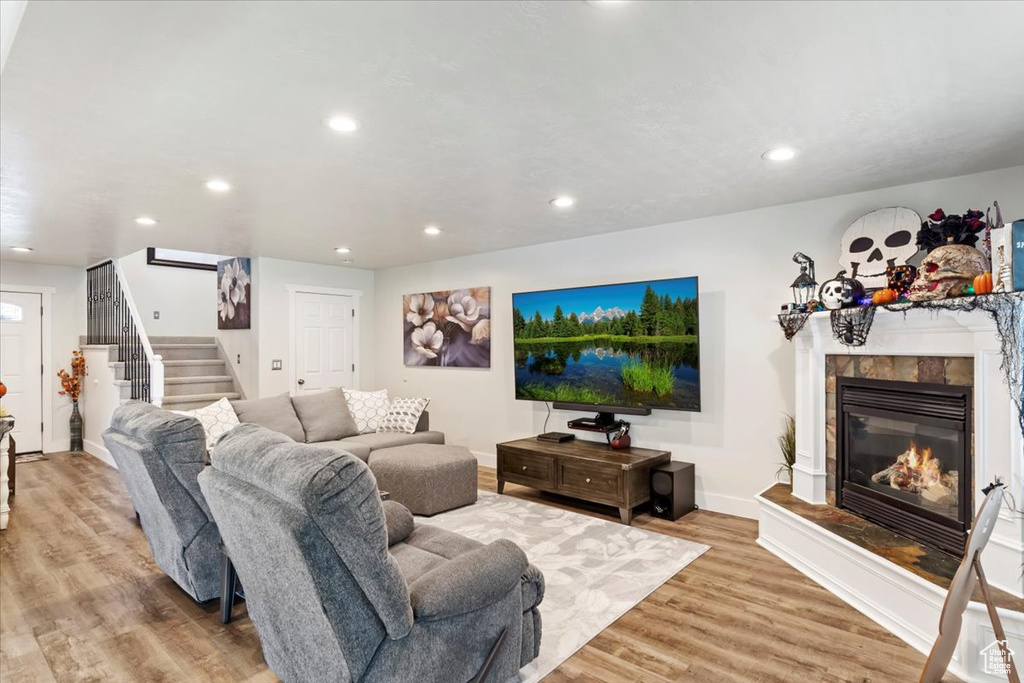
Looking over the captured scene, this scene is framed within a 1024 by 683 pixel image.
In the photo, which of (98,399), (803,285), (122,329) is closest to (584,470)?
(803,285)

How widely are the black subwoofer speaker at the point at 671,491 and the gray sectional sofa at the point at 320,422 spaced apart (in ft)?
6.99

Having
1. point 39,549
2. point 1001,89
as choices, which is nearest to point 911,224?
point 1001,89

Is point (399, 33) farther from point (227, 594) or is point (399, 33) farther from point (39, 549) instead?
point (39, 549)

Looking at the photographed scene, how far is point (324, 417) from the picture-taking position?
5152 millimetres

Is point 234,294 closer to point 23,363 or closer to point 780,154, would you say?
point 23,363

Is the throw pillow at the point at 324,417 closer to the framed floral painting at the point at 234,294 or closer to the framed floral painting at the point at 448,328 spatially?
Result: the framed floral painting at the point at 448,328

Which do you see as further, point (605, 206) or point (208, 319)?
point (208, 319)

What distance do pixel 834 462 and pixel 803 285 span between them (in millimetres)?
1119

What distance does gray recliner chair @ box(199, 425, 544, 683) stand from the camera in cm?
149

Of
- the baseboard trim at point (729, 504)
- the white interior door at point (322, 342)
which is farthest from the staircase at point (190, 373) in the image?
the baseboard trim at point (729, 504)

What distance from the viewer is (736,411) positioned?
4.19 meters

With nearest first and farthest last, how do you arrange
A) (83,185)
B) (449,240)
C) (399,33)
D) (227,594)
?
1. (399,33)
2. (227,594)
3. (83,185)
4. (449,240)

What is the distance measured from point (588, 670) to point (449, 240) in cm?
380

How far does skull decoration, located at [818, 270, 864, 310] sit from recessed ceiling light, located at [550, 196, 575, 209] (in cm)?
168
